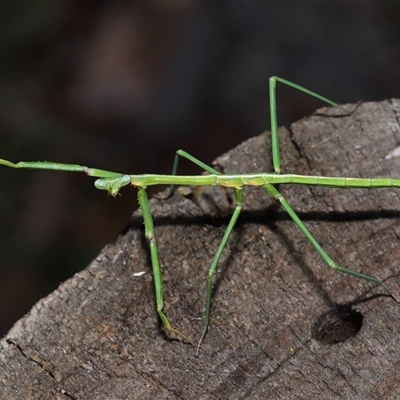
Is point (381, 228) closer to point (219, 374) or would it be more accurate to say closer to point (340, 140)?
point (340, 140)

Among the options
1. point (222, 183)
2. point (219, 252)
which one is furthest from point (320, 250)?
point (222, 183)

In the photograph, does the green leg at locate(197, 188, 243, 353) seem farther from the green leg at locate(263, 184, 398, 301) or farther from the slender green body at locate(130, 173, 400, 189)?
the green leg at locate(263, 184, 398, 301)

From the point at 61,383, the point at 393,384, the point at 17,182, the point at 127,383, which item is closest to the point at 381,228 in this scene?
the point at 393,384

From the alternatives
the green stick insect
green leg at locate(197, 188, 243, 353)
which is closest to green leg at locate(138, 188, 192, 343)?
the green stick insect

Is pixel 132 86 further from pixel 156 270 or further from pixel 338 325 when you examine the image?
pixel 338 325

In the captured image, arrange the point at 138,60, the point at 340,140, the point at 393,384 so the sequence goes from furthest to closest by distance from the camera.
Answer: the point at 138,60
the point at 340,140
the point at 393,384

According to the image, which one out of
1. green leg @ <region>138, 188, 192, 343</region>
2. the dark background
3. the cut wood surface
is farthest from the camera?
the dark background

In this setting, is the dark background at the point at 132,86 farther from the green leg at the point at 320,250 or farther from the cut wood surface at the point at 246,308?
the green leg at the point at 320,250
